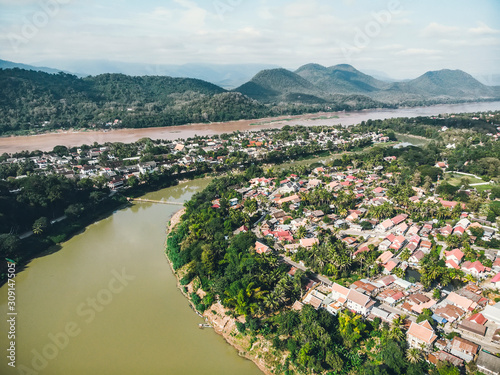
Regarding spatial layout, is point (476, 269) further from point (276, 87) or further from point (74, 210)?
point (276, 87)

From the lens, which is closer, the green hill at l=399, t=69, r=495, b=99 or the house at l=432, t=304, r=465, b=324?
the house at l=432, t=304, r=465, b=324

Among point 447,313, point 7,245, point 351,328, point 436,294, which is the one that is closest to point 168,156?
point 7,245

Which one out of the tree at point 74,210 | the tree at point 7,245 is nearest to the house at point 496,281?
the tree at point 7,245

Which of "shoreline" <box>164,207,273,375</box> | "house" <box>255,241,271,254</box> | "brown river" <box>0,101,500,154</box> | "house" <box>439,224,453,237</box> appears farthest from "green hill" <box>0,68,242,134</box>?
"house" <box>439,224,453,237</box>

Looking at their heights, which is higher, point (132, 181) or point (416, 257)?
point (132, 181)

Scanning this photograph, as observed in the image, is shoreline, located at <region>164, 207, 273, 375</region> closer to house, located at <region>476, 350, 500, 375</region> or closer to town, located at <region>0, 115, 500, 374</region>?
town, located at <region>0, 115, 500, 374</region>

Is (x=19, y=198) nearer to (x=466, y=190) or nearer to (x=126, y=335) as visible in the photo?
(x=126, y=335)

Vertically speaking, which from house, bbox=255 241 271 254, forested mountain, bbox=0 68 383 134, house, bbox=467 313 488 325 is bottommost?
house, bbox=467 313 488 325

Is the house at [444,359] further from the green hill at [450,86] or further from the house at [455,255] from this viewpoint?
the green hill at [450,86]
